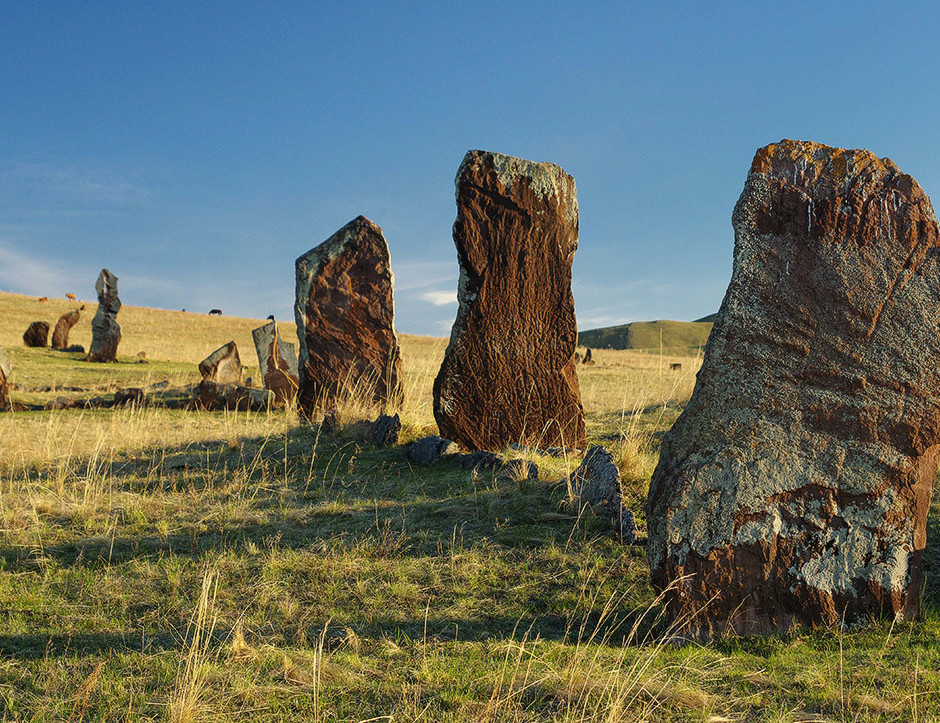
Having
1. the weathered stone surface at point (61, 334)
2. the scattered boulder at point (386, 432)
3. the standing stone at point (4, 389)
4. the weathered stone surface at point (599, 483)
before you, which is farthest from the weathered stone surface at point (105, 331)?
the weathered stone surface at point (599, 483)

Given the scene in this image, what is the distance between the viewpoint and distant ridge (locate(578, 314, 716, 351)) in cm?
9819

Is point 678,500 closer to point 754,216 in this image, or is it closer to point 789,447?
point 789,447

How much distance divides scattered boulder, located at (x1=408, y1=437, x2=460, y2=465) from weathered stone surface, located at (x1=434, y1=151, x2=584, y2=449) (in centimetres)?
32

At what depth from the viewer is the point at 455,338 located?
794 centimetres

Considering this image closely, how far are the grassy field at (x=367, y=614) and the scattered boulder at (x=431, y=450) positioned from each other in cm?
15

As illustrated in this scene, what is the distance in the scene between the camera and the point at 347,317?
1164 cm

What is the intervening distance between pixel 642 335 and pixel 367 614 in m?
98.8

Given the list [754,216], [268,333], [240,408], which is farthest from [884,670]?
[268,333]

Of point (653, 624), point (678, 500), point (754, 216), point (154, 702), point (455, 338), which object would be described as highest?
point (754, 216)

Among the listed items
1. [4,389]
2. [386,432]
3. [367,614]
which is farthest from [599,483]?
[4,389]

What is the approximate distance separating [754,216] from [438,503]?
3337mm

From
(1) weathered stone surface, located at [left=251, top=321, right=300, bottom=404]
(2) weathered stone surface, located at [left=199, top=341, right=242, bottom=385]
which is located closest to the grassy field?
(1) weathered stone surface, located at [left=251, top=321, right=300, bottom=404]

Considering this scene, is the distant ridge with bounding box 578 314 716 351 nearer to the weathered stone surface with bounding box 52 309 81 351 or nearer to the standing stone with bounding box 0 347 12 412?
the weathered stone surface with bounding box 52 309 81 351

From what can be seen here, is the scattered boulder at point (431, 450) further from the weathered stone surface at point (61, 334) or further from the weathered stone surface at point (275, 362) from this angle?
the weathered stone surface at point (61, 334)
